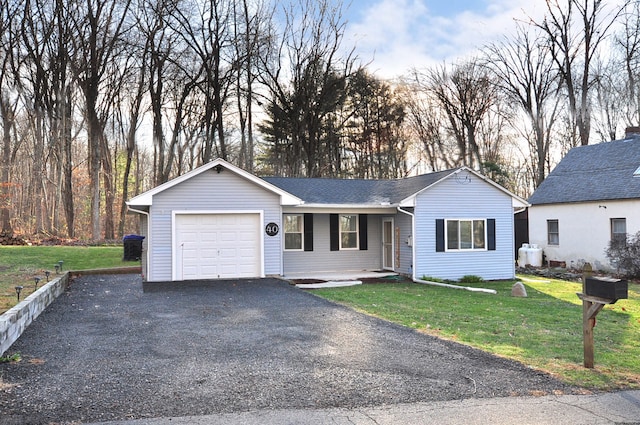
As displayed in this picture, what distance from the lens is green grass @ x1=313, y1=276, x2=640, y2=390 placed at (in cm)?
613

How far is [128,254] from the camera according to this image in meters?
19.2

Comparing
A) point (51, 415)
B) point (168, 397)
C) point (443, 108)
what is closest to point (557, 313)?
point (168, 397)

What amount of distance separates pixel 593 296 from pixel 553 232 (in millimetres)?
17595

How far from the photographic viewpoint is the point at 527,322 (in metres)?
9.27

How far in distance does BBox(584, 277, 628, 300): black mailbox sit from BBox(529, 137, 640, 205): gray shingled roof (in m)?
14.6

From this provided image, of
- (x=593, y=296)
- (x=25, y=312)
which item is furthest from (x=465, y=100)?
(x=25, y=312)

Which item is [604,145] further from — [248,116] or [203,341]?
[203,341]

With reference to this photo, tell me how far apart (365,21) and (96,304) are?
24535 mm

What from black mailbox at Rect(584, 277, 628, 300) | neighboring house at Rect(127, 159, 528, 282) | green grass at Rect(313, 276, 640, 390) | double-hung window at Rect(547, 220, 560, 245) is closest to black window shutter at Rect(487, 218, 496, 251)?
neighboring house at Rect(127, 159, 528, 282)

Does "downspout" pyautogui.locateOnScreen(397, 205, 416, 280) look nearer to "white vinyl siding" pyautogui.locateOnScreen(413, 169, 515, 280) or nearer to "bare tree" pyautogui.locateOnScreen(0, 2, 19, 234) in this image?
"white vinyl siding" pyautogui.locateOnScreen(413, 169, 515, 280)

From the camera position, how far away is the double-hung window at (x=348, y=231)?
58.1 ft

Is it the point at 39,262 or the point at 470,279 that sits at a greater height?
the point at 39,262

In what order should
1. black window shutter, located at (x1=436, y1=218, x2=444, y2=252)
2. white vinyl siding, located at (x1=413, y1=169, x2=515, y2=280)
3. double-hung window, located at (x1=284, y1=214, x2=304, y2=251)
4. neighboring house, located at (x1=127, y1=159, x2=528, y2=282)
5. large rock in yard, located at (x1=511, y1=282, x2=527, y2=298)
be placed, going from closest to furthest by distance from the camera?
large rock in yard, located at (x1=511, y1=282, x2=527, y2=298) → neighboring house, located at (x1=127, y1=159, x2=528, y2=282) → white vinyl siding, located at (x1=413, y1=169, x2=515, y2=280) → black window shutter, located at (x1=436, y1=218, x2=444, y2=252) → double-hung window, located at (x1=284, y1=214, x2=304, y2=251)

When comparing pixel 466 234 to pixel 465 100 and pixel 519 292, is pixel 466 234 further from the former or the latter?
pixel 465 100
